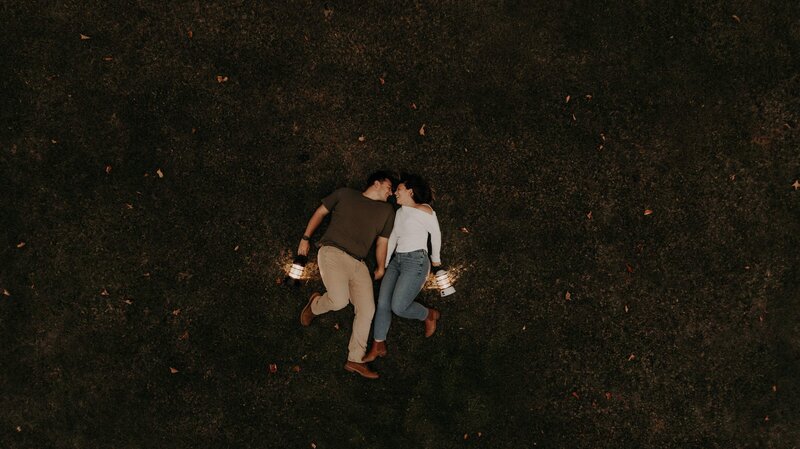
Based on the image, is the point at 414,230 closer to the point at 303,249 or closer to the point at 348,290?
the point at 348,290

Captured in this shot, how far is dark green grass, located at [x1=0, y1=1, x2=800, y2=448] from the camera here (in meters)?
5.52

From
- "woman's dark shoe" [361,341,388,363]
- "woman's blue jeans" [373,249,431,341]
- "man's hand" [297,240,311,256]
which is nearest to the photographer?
"man's hand" [297,240,311,256]

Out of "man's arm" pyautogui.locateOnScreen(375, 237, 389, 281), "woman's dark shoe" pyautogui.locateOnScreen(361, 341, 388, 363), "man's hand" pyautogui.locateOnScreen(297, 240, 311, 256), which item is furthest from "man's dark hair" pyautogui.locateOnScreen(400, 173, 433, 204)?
"woman's dark shoe" pyautogui.locateOnScreen(361, 341, 388, 363)

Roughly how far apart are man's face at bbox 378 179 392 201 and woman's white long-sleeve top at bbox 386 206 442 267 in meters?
0.24

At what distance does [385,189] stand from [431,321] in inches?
67.0

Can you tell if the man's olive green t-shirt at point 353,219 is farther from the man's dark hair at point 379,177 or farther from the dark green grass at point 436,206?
the dark green grass at point 436,206

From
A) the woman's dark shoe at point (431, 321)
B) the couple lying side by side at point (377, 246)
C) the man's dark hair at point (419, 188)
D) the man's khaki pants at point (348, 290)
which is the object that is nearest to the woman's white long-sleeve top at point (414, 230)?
the couple lying side by side at point (377, 246)

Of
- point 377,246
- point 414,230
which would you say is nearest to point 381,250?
point 377,246

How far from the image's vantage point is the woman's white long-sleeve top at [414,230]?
5.18 metres

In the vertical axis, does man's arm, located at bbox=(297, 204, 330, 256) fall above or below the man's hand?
above

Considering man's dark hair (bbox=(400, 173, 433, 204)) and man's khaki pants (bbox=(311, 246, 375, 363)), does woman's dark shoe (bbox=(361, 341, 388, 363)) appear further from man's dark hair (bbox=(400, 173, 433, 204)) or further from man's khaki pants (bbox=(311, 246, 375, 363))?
man's dark hair (bbox=(400, 173, 433, 204))

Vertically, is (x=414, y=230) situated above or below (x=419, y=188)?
below

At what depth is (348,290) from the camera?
5258 mm

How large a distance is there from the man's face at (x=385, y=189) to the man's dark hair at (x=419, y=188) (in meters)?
0.16
